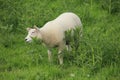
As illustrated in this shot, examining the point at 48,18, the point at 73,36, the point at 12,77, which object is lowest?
the point at 12,77

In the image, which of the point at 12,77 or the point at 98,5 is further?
the point at 98,5

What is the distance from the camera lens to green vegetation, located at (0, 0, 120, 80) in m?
6.85

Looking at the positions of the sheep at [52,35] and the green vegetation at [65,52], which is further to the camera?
the sheep at [52,35]

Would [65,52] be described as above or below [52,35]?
below

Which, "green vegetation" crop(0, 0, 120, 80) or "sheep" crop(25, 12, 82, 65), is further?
"sheep" crop(25, 12, 82, 65)

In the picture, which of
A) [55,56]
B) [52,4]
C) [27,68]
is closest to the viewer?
[27,68]

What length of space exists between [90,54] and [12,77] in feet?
5.38

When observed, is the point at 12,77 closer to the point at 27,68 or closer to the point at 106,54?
the point at 27,68

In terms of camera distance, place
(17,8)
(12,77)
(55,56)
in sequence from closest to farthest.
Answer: (12,77) < (55,56) < (17,8)

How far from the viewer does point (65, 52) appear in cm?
744

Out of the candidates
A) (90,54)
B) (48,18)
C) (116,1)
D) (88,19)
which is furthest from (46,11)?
(90,54)

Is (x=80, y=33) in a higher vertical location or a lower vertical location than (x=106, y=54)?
higher

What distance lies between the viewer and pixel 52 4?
441 inches

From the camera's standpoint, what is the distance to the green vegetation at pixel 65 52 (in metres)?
6.85
